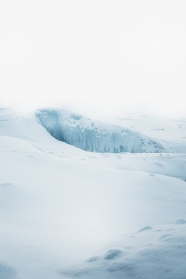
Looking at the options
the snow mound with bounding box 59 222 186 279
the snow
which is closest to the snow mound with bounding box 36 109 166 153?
the snow

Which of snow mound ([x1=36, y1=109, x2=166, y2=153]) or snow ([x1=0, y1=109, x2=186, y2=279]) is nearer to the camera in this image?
snow ([x1=0, y1=109, x2=186, y2=279])

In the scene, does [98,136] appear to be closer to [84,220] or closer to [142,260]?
[84,220]

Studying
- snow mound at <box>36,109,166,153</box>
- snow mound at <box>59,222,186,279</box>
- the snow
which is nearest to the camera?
snow mound at <box>59,222,186,279</box>

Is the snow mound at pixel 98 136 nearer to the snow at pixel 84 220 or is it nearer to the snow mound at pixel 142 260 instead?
the snow at pixel 84 220

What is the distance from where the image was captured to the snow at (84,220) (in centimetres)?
173

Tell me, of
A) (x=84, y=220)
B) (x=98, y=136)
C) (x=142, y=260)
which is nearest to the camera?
(x=142, y=260)

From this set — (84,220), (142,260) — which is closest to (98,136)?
(84,220)

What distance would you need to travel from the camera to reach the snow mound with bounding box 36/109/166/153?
1140cm

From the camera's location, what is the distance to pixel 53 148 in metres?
9.09

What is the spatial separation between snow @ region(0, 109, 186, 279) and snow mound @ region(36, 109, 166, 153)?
4.68m

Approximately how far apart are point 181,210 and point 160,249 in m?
2.05

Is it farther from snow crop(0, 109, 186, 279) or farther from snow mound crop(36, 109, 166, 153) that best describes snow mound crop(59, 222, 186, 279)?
snow mound crop(36, 109, 166, 153)

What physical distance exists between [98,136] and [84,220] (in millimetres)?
8294

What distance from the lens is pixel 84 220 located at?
3104 mm
